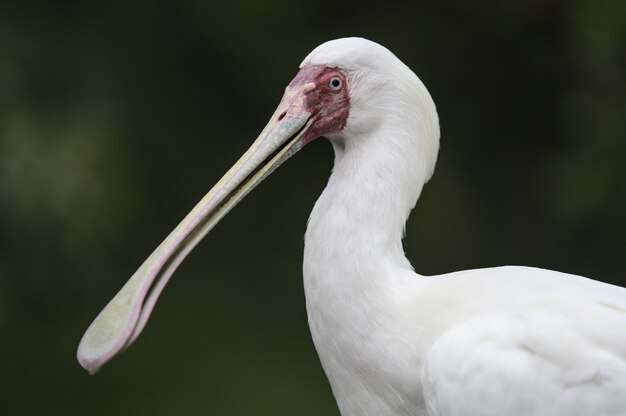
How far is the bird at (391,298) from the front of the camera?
2.31 m

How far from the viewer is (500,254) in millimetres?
5656

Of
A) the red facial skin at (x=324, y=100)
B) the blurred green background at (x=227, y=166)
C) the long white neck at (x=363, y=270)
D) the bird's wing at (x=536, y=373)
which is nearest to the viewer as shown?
the bird's wing at (x=536, y=373)

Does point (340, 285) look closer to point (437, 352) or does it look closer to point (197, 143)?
point (437, 352)

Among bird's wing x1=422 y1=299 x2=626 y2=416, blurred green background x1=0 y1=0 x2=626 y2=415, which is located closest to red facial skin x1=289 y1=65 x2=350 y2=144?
bird's wing x1=422 y1=299 x2=626 y2=416

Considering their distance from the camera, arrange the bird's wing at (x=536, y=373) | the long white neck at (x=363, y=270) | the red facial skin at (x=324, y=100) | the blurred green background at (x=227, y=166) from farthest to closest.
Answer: the blurred green background at (x=227, y=166)
the red facial skin at (x=324, y=100)
the long white neck at (x=363, y=270)
the bird's wing at (x=536, y=373)

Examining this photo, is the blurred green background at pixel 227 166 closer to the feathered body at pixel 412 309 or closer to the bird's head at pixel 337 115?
the bird's head at pixel 337 115

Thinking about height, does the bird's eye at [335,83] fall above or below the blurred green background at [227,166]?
above

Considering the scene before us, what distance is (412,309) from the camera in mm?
2461

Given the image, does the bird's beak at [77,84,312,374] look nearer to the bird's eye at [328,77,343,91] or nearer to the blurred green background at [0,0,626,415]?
the bird's eye at [328,77,343,91]

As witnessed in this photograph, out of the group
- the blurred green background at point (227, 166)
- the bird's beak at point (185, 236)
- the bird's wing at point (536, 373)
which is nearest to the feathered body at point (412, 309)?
the bird's wing at point (536, 373)

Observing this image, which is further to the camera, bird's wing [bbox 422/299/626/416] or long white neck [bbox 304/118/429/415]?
long white neck [bbox 304/118/429/415]

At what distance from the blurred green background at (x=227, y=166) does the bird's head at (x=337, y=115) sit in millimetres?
2427

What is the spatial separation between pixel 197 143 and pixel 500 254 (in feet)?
5.08

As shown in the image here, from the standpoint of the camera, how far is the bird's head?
2557mm
